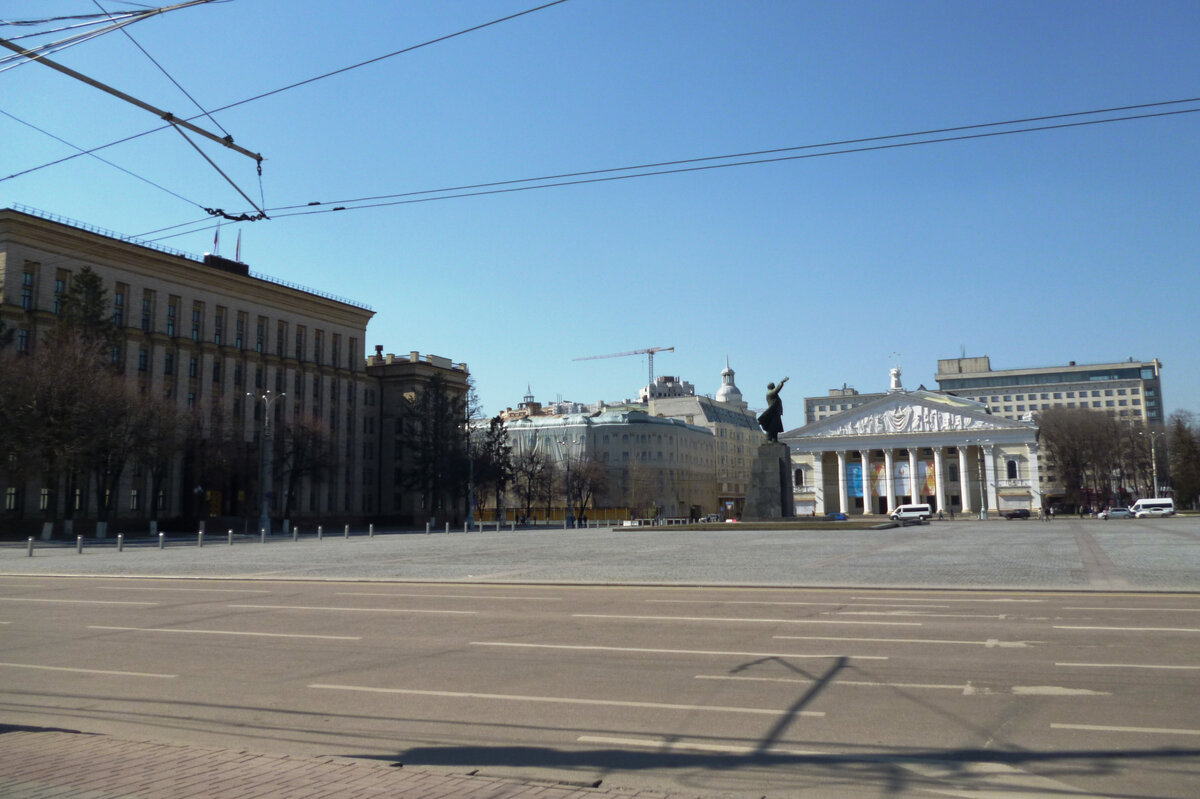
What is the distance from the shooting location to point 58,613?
52.3ft

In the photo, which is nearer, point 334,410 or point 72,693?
point 72,693

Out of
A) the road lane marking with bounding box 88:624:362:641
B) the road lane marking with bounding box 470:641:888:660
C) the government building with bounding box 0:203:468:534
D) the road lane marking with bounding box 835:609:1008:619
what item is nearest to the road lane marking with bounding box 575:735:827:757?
the road lane marking with bounding box 470:641:888:660

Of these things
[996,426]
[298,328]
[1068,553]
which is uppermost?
[298,328]

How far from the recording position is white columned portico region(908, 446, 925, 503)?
119 m

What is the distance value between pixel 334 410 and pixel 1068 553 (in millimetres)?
72096

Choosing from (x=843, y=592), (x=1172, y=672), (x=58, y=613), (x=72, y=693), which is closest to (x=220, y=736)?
(x=72, y=693)

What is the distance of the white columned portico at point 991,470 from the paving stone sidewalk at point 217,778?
124 metres

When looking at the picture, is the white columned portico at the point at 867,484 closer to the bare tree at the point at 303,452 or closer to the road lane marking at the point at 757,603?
the bare tree at the point at 303,452

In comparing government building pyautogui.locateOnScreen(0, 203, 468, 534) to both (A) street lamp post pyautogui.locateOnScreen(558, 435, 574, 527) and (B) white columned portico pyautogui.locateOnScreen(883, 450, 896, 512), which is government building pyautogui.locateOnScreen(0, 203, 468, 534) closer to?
(A) street lamp post pyautogui.locateOnScreen(558, 435, 574, 527)

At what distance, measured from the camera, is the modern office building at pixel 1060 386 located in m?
167

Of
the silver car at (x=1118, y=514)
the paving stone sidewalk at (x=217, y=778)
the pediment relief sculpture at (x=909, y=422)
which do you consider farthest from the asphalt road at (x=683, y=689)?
the pediment relief sculpture at (x=909, y=422)

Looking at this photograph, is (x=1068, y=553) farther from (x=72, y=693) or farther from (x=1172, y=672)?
(x=72, y=693)

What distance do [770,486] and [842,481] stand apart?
79.3 m

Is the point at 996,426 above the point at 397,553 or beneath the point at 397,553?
above
